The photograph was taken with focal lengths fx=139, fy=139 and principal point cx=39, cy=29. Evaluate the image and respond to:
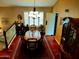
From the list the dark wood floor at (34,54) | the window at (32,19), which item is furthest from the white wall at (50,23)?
the dark wood floor at (34,54)

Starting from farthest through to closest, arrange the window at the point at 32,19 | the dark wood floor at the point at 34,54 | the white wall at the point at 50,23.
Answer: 1. the window at the point at 32,19
2. the white wall at the point at 50,23
3. the dark wood floor at the point at 34,54

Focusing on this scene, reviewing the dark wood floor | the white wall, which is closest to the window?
the white wall

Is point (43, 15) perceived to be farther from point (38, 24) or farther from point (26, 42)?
point (26, 42)

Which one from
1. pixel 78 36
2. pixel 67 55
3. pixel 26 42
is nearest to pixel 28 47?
pixel 26 42

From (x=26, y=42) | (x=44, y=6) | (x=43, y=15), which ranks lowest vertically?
(x=26, y=42)

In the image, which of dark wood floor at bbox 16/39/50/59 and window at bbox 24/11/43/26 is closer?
dark wood floor at bbox 16/39/50/59

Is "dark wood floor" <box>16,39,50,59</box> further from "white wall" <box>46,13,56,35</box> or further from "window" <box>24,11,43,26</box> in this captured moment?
"window" <box>24,11,43,26</box>

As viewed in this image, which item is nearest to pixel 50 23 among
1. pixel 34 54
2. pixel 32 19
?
pixel 32 19

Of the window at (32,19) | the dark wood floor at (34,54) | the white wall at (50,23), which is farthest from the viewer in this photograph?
the window at (32,19)

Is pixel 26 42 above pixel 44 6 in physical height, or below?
below

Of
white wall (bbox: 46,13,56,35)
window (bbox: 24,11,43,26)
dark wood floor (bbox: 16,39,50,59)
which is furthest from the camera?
window (bbox: 24,11,43,26)

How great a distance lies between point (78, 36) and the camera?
3340 millimetres

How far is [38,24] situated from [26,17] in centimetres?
122

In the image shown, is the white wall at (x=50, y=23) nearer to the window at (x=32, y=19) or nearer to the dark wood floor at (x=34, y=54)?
the window at (x=32, y=19)
